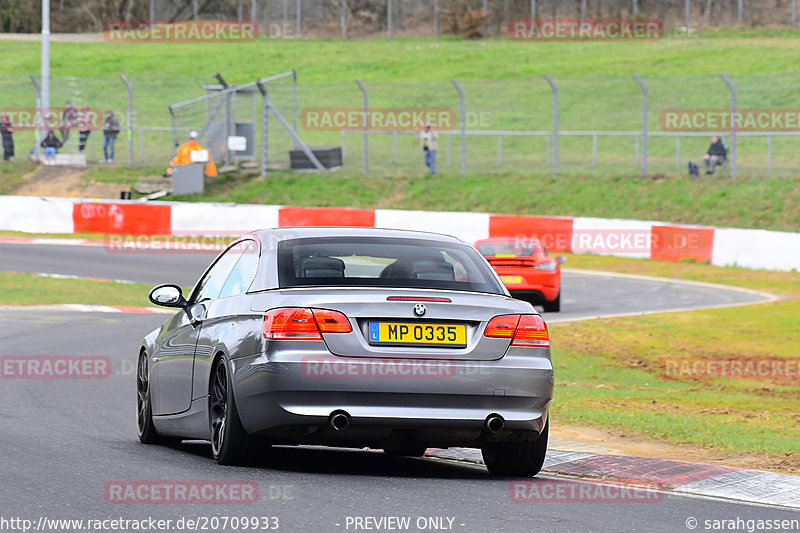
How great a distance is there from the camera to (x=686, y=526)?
243 inches

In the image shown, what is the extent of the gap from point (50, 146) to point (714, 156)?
60.6 feet

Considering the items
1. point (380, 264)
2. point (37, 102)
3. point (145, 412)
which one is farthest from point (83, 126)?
point (380, 264)

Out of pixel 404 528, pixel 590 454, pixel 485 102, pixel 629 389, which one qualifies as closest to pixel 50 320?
pixel 629 389

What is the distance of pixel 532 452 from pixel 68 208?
25.8m

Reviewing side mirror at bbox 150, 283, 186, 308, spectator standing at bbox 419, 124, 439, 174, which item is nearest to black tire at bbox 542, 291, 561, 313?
side mirror at bbox 150, 283, 186, 308

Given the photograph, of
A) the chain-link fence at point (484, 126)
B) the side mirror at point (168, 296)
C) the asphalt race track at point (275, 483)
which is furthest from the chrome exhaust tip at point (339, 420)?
the chain-link fence at point (484, 126)

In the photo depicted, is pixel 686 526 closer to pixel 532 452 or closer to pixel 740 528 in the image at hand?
pixel 740 528

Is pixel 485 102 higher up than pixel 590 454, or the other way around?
pixel 485 102

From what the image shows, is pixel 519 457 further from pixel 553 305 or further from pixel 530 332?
pixel 553 305

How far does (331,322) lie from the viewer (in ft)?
22.6

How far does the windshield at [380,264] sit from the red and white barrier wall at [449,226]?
19558mm

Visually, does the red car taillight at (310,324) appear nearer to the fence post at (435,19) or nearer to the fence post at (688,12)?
the fence post at (688,12)

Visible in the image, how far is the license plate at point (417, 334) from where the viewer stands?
22.7 ft

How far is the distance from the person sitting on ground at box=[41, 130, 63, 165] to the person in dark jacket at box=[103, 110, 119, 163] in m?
1.27
